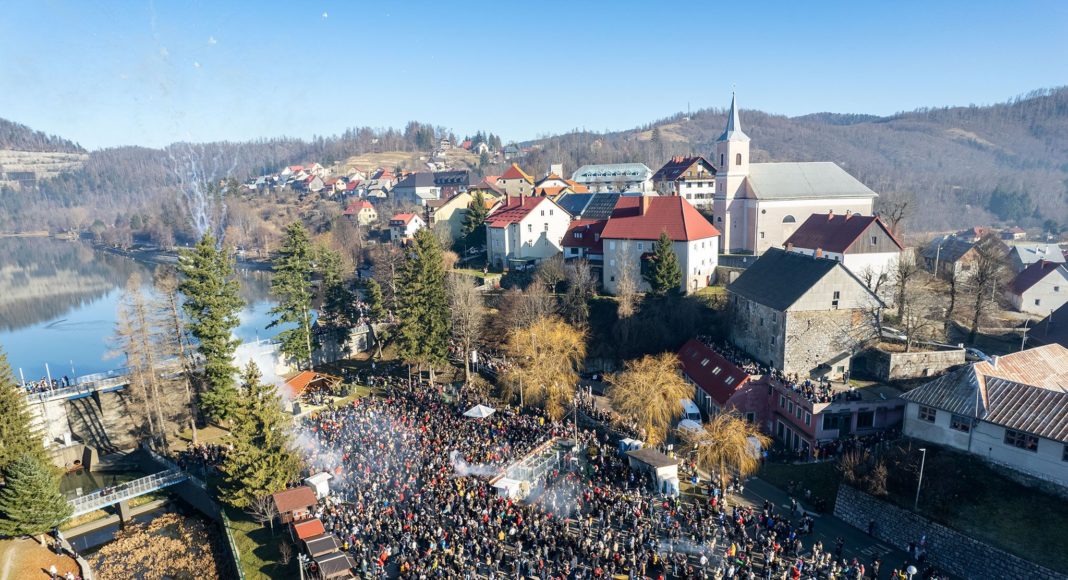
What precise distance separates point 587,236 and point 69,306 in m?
68.0

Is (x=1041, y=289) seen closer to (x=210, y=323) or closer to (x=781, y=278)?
(x=781, y=278)

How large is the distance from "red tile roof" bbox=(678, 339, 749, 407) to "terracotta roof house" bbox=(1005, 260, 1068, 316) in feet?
84.7

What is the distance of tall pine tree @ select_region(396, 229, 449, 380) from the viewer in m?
38.0

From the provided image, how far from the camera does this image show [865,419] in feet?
94.2

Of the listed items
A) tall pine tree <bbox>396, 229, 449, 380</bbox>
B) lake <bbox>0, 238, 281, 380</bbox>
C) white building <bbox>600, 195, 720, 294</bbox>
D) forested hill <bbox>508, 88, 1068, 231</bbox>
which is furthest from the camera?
forested hill <bbox>508, 88, 1068, 231</bbox>

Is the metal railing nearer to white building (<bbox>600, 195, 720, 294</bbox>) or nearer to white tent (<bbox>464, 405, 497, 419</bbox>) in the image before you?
white tent (<bbox>464, 405, 497, 419</bbox>)

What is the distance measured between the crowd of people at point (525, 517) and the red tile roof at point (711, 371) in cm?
702

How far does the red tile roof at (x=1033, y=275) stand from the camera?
43.2 metres

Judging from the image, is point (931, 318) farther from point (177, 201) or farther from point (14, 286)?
point (177, 201)

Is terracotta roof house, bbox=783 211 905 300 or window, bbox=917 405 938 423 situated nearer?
window, bbox=917 405 938 423

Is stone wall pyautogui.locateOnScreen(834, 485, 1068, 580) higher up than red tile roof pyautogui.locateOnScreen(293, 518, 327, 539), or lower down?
lower down

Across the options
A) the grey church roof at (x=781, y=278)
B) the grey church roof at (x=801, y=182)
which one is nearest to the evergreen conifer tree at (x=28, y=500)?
the grey church roof at (x=781, y=278)

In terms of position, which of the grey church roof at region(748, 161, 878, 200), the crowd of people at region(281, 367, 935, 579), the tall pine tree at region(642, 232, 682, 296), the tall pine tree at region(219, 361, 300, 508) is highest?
the grey church roof at region(748, 161, 878, 200)

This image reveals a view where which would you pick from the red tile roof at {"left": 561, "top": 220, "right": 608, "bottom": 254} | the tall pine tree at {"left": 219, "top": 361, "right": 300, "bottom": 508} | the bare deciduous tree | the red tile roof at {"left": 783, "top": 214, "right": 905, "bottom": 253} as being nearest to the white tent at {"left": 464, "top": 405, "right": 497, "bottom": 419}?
the bare deciduous tree
